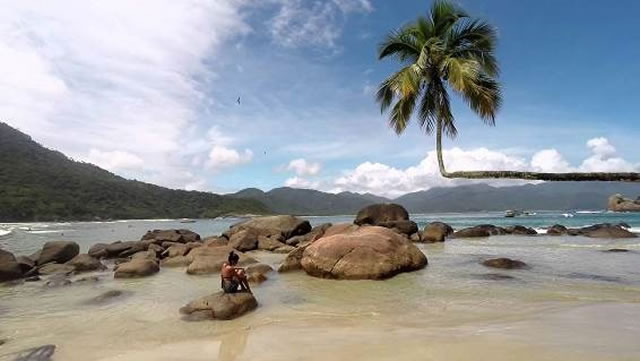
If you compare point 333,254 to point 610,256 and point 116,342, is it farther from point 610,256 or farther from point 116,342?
point 610,256

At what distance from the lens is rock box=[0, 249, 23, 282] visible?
1959 centimetres

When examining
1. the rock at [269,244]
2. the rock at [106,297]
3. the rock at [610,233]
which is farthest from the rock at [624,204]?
the rock at [106,297]

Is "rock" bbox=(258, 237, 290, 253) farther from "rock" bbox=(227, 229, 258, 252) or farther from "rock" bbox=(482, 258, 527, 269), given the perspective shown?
"rock" bbox=(482, 258, 527, 269)

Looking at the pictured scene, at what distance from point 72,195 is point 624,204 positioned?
428 ft

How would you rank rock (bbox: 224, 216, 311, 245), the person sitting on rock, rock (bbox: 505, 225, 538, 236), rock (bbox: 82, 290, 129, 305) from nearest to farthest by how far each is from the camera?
the person sitting on rock, rock (bbox: 82, 290, 129, 305), rock (bbox: 224, 216, 311, 245), rock (bbox: 505, 225, 538, 236)

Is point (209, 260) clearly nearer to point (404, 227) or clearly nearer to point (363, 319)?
point (363, 319)

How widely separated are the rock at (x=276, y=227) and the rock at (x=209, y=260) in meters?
9.14

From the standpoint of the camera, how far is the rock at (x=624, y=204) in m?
106

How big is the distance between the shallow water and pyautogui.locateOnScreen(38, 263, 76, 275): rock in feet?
12.6

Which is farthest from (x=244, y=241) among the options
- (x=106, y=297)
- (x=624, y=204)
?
(x=624, y=204)

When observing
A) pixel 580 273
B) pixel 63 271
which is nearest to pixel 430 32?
pixel 580 273

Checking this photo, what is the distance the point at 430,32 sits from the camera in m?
15.8

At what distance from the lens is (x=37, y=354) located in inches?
333

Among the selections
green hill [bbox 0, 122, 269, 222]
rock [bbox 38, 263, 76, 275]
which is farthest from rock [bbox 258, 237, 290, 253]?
green hill [bbox 0, 122, 269, 222]
